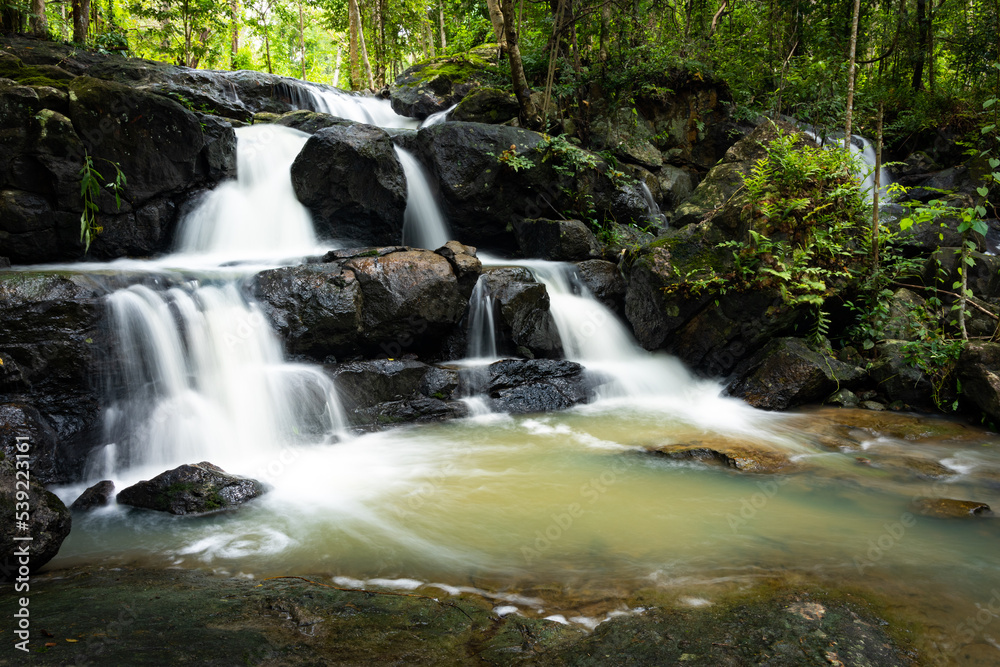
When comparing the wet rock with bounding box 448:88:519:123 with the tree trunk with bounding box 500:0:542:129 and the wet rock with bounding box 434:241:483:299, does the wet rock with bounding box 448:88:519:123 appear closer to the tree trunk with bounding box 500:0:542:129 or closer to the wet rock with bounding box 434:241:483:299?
the tree trunk with bounding box 500:0:542:129

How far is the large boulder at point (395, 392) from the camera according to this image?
6207 mm

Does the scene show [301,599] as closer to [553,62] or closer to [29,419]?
[29,419]

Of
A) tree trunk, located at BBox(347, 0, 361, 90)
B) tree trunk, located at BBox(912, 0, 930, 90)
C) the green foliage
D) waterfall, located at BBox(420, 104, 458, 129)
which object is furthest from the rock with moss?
tree trunk, located at BBox(912, 0, 930, 90)

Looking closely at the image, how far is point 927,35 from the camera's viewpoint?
43.7 ft

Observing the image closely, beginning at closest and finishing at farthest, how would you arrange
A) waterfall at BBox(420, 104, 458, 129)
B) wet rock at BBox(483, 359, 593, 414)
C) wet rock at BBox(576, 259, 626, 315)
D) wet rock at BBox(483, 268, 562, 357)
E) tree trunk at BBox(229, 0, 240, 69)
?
wet rock at BBox(483, 359, 593, 414), wet rock at BBox(483, 268, 562, 357), wet rock at BBox(576, 259, 626, 315), waterfall at BBox(420, 104, 458, 129), tree trunk at BBox(229, 0, 240, 69)

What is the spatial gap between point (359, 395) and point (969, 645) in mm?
5295

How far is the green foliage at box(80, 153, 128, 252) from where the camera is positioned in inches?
260

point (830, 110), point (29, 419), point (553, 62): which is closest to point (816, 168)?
point (553, 62)

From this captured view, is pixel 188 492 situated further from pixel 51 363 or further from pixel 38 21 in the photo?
pixel 38 21

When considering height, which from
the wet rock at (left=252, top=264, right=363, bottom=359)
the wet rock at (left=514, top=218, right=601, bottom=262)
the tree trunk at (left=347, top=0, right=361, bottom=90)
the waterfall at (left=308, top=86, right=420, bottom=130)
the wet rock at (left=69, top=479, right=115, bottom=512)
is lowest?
the wet rock at (left=69, top=479, right=115, bottom=512)

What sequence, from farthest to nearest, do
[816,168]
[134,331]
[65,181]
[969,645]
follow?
[816,168] → [65,181] → [134,331] → [969,645]

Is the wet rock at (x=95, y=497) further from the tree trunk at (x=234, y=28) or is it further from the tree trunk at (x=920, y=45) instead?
the tree trunk at (x=920, y=45)

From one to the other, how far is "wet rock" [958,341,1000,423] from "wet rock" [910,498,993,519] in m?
2.58

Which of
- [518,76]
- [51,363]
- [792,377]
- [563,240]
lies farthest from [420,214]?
[792,377]
